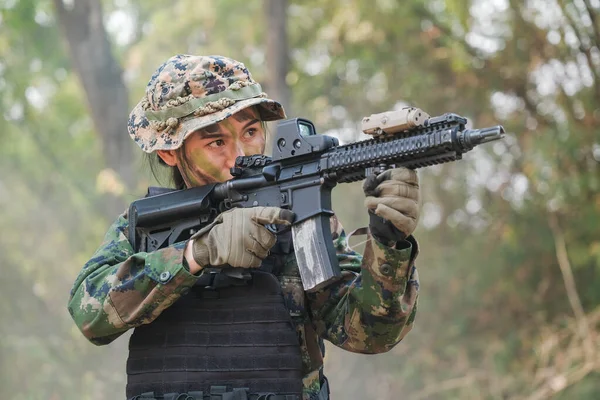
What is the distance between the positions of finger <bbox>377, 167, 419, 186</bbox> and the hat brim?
692 mm

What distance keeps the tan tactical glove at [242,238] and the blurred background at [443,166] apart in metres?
3.29

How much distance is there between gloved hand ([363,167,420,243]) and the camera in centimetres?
244

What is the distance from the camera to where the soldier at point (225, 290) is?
8.89ft

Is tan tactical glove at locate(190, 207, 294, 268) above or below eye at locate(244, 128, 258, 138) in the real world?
below

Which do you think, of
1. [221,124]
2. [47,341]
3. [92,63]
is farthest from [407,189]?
[47,341]

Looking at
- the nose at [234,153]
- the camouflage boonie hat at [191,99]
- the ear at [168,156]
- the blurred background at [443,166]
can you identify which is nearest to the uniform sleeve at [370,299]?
the nose at [234,153]

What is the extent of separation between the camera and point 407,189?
8.09ft

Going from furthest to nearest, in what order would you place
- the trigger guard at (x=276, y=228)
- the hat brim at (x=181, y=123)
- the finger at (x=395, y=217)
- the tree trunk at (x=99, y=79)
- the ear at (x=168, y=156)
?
the tree trunk at (x=99, y=79) → the ear at (x=168, y=156) → the hat brim at (x=181, y=123) → the trigger guard at (x=276, y=228) → the finger at (x=395, y=217)

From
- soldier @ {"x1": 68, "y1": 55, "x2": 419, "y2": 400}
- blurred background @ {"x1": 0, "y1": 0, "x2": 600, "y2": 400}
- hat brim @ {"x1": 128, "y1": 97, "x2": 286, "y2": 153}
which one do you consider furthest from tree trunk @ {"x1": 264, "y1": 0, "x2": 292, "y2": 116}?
soldier @ {"x1": 68, "y1": 55, "x2": 419, "y2": 400}

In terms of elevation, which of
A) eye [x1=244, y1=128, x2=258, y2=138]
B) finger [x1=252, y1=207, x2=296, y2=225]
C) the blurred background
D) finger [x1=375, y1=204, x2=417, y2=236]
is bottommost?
finger [x1=375, y1=204, x2=417, y2=236]

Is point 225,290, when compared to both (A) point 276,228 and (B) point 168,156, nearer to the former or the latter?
(A) point 276,228

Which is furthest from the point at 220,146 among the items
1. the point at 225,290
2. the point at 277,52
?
the point at 277,52

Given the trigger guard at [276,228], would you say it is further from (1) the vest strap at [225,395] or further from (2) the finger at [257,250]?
(1) the vest strap at [225,395]

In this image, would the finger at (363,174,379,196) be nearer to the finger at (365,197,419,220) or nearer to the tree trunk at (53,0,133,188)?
the finger at (365,197,419,220)
